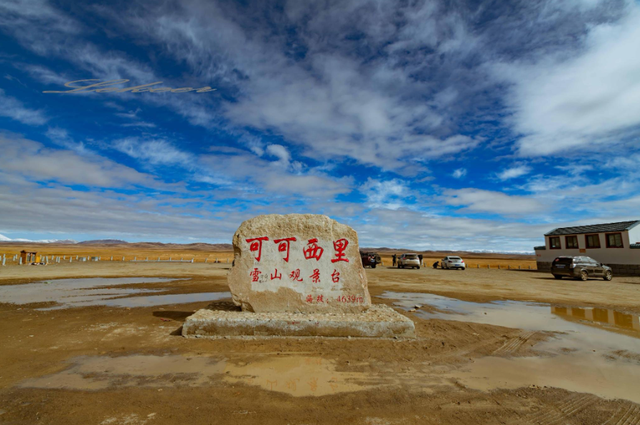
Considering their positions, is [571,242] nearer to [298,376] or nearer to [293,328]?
[293,328]

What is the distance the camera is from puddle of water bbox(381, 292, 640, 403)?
463cm

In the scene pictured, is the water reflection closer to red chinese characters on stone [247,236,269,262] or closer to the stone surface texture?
Answer: the stone surface texture

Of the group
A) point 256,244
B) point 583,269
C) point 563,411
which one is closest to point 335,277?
point 256,244

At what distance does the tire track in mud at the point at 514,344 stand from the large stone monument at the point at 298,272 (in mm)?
1988

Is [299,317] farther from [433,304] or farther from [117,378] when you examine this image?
[433,304]

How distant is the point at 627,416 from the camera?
3.71 meters

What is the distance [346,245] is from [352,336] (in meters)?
2.20

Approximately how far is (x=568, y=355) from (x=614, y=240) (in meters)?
31.5

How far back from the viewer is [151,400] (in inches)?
155

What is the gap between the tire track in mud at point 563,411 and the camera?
359cm

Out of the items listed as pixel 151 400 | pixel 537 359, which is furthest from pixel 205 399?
pixel 537 359

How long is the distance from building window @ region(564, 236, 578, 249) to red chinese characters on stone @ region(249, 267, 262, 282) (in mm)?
36131

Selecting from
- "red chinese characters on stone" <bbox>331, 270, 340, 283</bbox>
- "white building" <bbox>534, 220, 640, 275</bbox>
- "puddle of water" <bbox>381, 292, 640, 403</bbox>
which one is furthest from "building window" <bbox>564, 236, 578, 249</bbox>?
"red chinese characters on stone" <bbox>331, 270, 340, 283</bbox>

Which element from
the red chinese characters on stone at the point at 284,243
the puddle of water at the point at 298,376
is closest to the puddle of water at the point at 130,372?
the puddle of water at the point at 298,376
